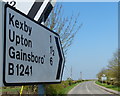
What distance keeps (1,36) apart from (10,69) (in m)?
0.14

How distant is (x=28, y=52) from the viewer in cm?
111

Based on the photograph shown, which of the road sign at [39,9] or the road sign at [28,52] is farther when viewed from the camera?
the road sign at [39,9]

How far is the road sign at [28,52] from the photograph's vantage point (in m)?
0.94

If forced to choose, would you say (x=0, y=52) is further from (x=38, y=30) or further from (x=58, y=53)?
(x=58, y=53)

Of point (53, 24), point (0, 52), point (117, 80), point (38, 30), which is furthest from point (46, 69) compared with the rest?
point (117, 80)

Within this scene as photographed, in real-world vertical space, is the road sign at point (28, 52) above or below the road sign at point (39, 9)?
below

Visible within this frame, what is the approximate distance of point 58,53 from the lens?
61.0 inches

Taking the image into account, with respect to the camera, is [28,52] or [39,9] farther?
[39,9]

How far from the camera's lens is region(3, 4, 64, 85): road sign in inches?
36.9

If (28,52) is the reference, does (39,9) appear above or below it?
above

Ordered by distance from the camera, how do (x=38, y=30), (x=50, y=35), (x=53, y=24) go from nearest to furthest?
1. (x=38, y=30)
2. (x=50, y=35)
3. (x=53, y=24)

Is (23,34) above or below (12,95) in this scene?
above

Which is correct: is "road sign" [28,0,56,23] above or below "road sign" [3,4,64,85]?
above

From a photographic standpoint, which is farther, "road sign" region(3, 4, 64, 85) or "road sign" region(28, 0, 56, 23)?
"road sign" region(28, 0, 56, 23)
